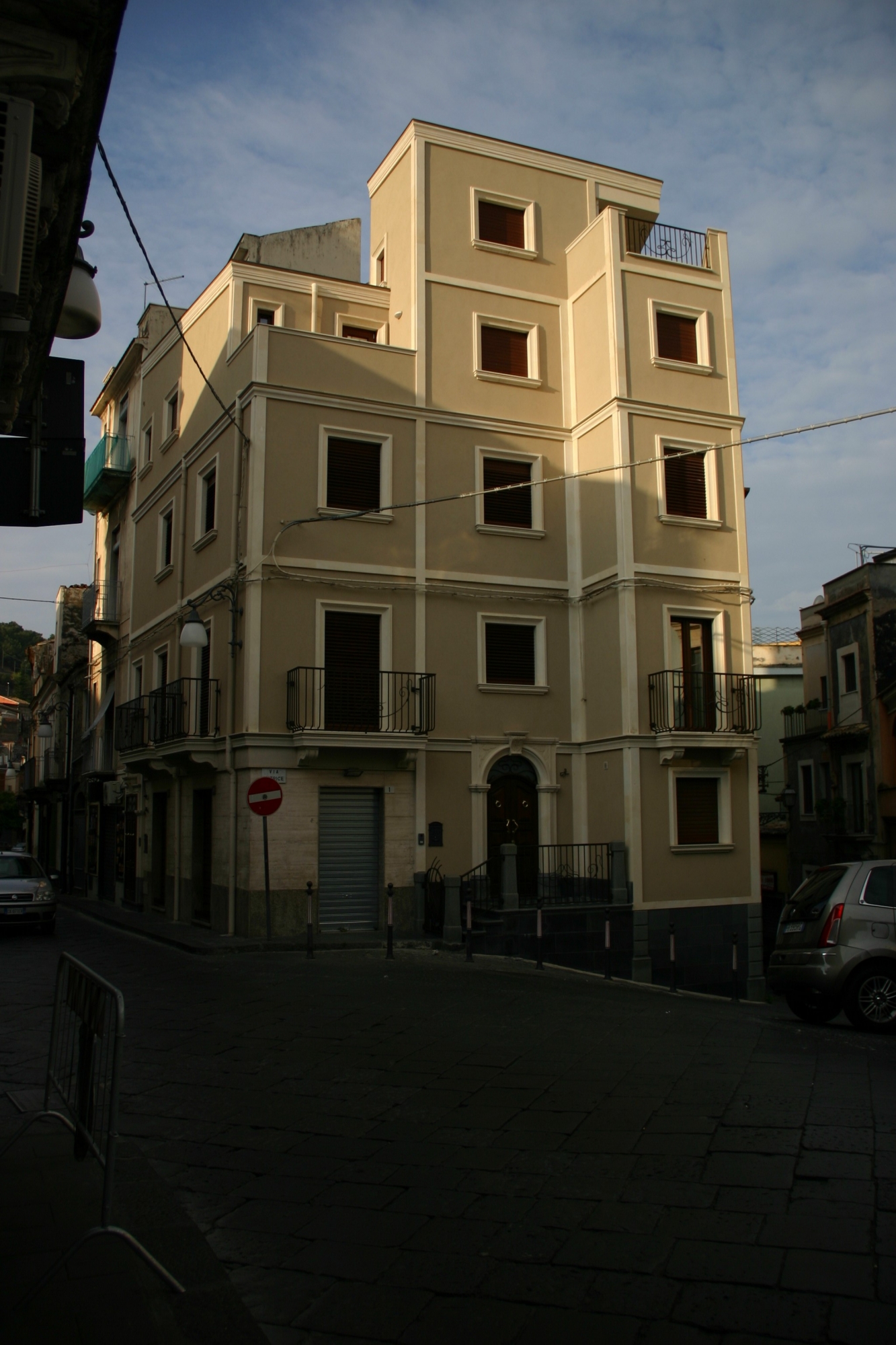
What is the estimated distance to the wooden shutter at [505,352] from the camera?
21.4 m

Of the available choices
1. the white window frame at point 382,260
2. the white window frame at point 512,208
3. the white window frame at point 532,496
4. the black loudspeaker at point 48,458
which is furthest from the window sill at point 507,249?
the black loudspeaker at point 48,458

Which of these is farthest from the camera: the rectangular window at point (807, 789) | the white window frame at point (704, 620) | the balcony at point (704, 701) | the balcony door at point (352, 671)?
the rectangular window at point (807, 789)

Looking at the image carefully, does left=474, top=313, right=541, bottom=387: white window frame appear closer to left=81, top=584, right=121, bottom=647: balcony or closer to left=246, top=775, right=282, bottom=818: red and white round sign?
left=246, top=775, right=282, bottom=818: red and white round sign

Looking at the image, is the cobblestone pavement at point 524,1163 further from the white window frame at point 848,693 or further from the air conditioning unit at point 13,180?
the white window frame at point 848,693

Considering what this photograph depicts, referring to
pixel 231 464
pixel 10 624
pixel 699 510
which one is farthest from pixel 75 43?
pixel 10 624

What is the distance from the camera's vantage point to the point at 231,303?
21891mm

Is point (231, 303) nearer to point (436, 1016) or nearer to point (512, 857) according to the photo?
point (512, 857)

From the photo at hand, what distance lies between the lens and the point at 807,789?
35656 mm

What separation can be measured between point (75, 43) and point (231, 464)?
1538cm

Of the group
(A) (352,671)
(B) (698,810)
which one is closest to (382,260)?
(A) (352,671)

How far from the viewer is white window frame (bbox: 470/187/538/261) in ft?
70.7

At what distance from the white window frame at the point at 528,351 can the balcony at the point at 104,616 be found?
43.6 ft

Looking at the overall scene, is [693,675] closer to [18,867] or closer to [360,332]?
[360,332]

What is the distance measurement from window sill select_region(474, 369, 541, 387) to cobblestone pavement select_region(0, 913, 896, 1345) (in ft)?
44.8
